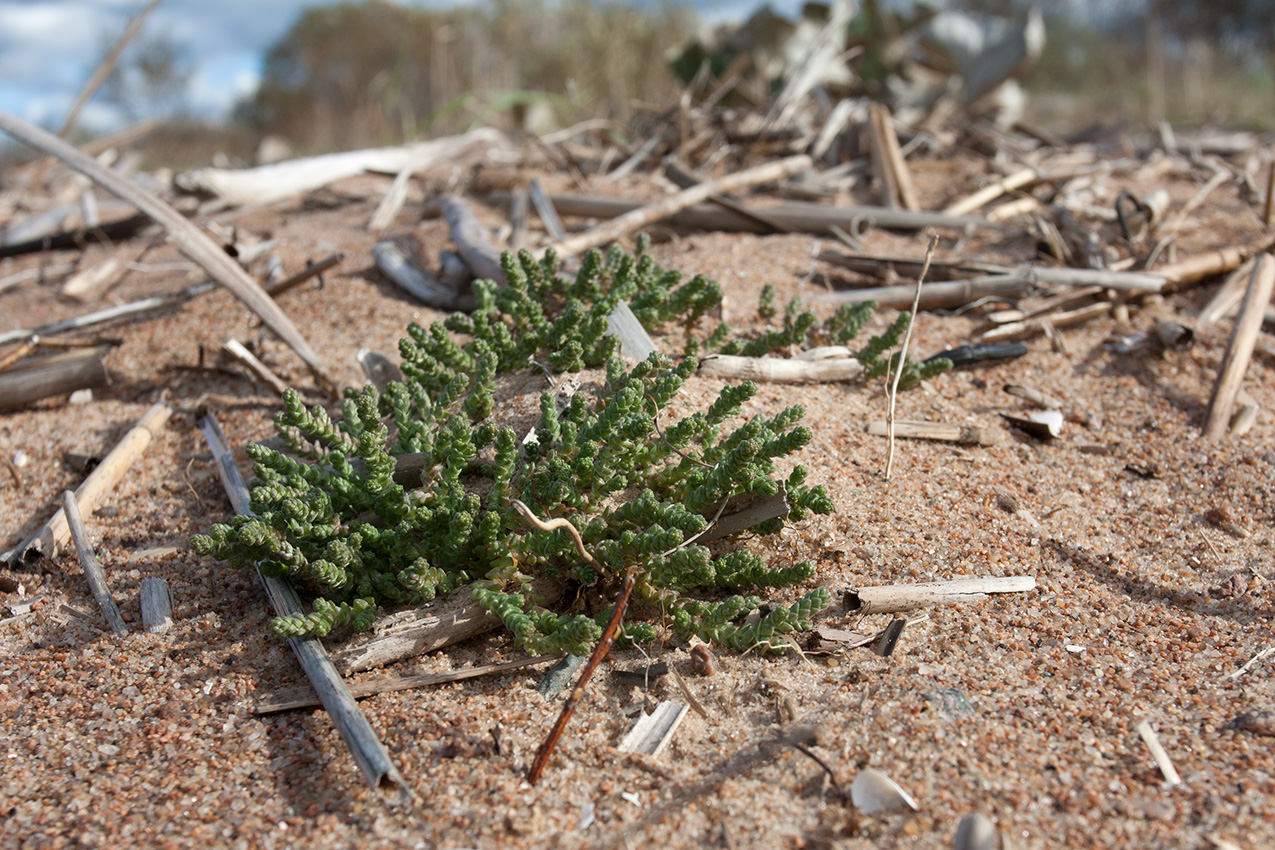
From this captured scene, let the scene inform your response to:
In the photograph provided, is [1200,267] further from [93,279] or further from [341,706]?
[93,279]

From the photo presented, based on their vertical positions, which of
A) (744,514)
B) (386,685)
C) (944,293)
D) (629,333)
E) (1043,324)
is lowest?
(386,685)

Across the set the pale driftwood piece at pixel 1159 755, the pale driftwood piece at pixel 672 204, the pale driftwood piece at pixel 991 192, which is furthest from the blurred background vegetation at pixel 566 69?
the pale driftwood piece at pixel 1159 755

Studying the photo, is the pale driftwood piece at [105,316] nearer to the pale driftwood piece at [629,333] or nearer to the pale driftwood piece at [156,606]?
the pale driftwood piece at [156,606]

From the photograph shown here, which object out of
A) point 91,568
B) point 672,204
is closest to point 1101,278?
point 672,204

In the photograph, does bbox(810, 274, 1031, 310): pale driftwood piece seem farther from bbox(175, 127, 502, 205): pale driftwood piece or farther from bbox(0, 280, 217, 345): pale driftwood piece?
bbox(175, 127, 502, 205): pale driftwood piece

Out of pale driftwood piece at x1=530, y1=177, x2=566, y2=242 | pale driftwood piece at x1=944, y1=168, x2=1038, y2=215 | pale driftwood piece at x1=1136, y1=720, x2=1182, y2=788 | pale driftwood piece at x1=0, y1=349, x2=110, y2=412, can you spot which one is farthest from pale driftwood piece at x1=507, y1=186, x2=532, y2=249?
pale driftwood piece at x1=1136, y1=720, x2=1182, y2=788
